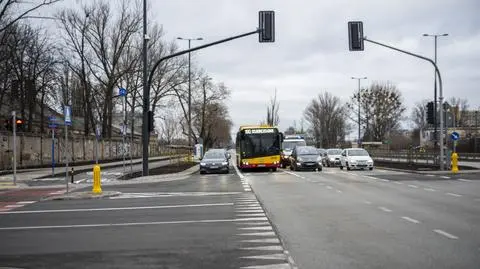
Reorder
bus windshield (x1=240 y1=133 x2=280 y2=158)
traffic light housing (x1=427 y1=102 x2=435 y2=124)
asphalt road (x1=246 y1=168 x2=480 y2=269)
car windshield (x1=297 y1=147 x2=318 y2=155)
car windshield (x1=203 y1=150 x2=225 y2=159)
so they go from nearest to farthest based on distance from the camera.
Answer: asphalt road (x1=246 y1=168 x2=480 y2=269) → traffic light housing (x1=427 y1=102 x2=435 y2=124) → car windshield (x1=203 y1=150 x2=225 y2=159) → bus windshield (x1=240 y1=133 x2=280 y2=158) → car windshield (x1=297 y1=147 x2=318 y2=155)

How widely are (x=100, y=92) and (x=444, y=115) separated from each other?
1612 inches

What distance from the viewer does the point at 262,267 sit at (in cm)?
808

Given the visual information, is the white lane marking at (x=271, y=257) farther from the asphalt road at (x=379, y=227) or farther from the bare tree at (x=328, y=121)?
the bare tree at (x=328, y=121)

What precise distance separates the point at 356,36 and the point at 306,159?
15.9 m

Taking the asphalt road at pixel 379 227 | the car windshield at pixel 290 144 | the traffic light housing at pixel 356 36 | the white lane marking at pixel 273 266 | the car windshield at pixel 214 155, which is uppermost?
the traffic light housing at pixel 356 36

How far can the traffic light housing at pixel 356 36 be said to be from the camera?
2603cm

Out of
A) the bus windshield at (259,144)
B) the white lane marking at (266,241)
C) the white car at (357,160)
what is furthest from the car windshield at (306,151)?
the white lane marking at (266,241)

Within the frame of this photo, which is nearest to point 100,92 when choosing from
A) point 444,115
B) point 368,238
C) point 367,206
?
point 444,115

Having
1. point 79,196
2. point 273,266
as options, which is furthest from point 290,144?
point 273,266

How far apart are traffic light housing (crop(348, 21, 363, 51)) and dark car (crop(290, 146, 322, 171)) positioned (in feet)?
50.6

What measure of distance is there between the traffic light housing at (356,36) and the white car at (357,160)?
16.3m

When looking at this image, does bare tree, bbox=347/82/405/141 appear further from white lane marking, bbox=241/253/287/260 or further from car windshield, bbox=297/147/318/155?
white lane marking, bbox=241/253/287/260

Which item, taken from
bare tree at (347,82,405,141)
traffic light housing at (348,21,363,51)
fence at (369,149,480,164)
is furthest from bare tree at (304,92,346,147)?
traffic light housing at (348,21,363,51)

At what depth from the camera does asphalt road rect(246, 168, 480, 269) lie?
8.49 m
